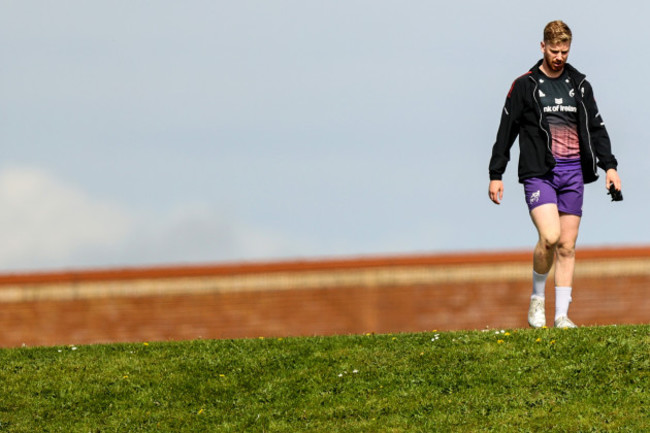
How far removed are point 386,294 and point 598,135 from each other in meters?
7.53

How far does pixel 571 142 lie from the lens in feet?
31.0

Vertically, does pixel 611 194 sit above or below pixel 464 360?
above

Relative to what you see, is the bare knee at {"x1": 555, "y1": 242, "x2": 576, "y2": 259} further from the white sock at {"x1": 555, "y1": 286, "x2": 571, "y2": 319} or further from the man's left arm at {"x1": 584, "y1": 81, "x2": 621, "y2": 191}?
the man's left arm at {"x1": 584, "y1": 81, "x2": 621, "y2": 191}

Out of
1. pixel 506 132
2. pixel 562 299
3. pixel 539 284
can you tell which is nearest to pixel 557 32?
pixel 506 132

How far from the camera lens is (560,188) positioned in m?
9.44

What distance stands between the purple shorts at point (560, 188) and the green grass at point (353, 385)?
118cm

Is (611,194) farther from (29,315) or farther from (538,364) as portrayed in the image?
(29,315)

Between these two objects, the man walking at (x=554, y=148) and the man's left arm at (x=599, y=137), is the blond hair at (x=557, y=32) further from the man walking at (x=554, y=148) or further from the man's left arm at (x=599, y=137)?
the man's left arm at (x=599, y=137)

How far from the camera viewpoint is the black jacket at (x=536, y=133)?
934 centimetres

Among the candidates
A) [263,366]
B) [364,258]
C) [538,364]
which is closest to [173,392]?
[263,366]

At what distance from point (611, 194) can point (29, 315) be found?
11.3 meters

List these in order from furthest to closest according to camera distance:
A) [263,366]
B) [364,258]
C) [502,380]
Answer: [364,258]
[263,366]
[502,380]

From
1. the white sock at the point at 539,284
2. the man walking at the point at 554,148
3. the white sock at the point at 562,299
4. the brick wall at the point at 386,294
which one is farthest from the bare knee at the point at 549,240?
the brick wall at the point at 386,294

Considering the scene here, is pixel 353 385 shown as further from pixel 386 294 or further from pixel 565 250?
pixel 386 294
